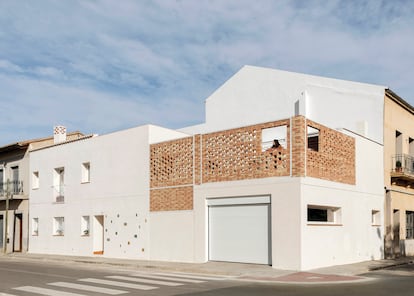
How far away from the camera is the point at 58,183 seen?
30.4 m

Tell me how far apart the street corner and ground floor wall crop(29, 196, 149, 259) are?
29.8 ft

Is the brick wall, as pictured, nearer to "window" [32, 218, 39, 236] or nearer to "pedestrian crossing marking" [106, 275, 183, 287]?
"pedestrian crossing marking" [106, 275, 183, 287]

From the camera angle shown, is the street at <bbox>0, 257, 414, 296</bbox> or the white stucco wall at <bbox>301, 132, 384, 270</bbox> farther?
the white stucco wall at <bbox>301, 132, 384, 270</bbox>

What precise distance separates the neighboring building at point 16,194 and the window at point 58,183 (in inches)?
125

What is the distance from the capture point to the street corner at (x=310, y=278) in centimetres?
1491

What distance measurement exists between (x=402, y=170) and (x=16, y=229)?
24.5 m

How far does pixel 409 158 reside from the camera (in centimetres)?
2647

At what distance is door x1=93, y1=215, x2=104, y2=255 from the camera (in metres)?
26.7

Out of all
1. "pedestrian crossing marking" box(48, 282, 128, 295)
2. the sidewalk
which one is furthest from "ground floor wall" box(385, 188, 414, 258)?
"pedestrian crossing marking" box(48, 282, 128, 295)

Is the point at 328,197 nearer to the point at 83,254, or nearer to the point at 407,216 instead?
the point at 407,216

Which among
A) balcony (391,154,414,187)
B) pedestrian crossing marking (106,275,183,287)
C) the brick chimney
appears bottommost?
pedestrian crossing marking (106,275,183,287)

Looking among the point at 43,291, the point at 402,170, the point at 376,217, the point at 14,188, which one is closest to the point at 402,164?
the point at 402,170

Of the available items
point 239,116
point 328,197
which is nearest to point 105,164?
point 239,116

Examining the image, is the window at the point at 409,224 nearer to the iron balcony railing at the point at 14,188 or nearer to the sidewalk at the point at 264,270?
the sidewalk at the point at 264,270
